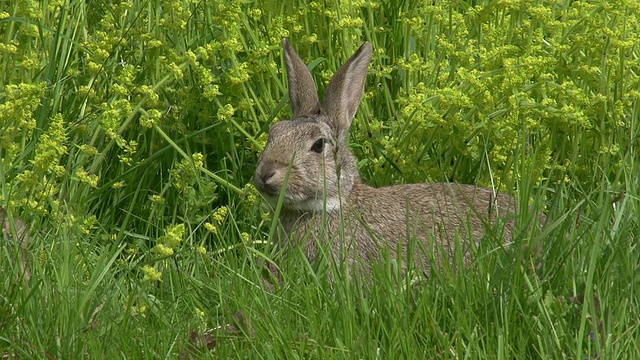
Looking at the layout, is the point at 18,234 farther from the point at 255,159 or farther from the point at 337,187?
the point at 255,159

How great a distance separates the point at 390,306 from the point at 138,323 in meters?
0.75

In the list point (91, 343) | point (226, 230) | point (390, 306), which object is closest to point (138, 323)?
point (91, 343)

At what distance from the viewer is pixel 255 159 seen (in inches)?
212

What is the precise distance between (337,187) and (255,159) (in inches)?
27.5

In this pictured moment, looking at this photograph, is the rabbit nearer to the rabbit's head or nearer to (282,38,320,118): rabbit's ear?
the rabbit's head

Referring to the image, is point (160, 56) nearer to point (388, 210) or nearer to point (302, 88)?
point (302, 88)

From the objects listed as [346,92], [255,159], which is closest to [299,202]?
[346,92]

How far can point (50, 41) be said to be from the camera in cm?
536

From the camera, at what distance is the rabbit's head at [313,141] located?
4.68m

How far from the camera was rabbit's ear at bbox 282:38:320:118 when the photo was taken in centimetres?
501

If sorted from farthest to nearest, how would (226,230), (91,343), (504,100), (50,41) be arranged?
(50,41) < (504,100) < (226,230) < (91,343)

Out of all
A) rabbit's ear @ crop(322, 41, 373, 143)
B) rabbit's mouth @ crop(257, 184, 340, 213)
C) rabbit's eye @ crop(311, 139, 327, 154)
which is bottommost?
rabbit's mouth @ crop(257, 184, 340, 213)

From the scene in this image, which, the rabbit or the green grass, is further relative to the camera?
the rabbit

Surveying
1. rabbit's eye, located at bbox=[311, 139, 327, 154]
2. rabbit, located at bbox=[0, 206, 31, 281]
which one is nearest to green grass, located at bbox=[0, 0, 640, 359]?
rabbit, located at bbox=[0, 206, 31, 281]
